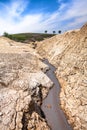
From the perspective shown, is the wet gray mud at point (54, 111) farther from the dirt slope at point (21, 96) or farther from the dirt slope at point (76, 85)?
the dirt slope at point (21, 96)

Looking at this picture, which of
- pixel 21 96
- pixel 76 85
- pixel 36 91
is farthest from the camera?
pixel 36 91

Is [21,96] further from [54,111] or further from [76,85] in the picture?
[76,85]

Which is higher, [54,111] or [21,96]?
[21,96]

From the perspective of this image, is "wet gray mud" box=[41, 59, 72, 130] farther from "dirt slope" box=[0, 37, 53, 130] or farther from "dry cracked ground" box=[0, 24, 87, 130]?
"dirt slope" box=[0, 37, 53, 130]

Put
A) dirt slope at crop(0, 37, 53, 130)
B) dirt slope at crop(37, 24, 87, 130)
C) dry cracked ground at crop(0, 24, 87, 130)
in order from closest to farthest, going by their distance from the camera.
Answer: dirt slope at crop(0, 37, 53, 130) < dry cracked ground at crop(0, 24, 87, 130) < dirt slope at crop(37, 24, 87, 130)

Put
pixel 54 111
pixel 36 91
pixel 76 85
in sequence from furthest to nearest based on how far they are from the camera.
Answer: pixel 36 91 < pixel 76 85 < pixel 54 111

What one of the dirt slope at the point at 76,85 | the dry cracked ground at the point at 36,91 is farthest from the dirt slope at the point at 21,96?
the dirt slope at the point at 76,85

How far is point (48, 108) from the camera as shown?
93.6 feet

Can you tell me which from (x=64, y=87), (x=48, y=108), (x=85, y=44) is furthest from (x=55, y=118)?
(x=85, y=44)

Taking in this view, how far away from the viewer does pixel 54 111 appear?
91.2 feet

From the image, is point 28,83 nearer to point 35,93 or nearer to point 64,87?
point 35,93

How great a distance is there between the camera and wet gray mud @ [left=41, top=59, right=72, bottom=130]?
24562 mm

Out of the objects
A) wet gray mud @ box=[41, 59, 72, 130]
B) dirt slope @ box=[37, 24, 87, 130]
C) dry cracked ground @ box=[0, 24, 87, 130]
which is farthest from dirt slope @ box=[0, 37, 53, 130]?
dirt slope @ box=[37, 24, 87, 130]

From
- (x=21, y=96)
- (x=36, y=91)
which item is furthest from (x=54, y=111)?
(x=21, y=96)
